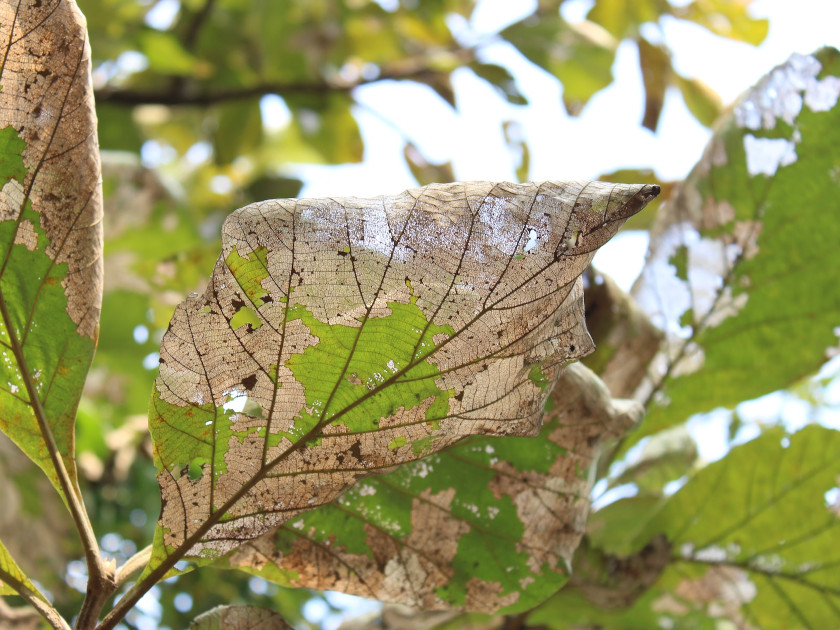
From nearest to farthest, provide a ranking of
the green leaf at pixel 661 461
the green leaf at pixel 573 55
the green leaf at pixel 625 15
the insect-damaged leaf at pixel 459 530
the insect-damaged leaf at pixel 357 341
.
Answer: the insect-damaged leaf at pixel 357 341 → the insect-damaged leaf at pixel 459 530 → the green leaf at pixel 661 461 → the green leaf at pixel 573 55 → the green leaf at pixel 625 15

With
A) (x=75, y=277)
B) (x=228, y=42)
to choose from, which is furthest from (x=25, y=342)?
(x=228, y=42)

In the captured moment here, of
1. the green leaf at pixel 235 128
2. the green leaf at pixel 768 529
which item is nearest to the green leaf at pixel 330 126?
the green leaf at pixel 235 128

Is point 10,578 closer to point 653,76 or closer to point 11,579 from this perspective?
point 11,579

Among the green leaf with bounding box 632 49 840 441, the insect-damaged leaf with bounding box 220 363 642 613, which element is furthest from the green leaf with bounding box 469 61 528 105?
the insect-damaged leaf with bounding box 220 363 642 613

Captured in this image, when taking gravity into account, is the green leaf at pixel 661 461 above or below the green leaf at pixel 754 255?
below

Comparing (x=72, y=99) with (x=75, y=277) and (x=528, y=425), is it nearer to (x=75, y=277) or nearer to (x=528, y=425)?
(x=75, y=277)

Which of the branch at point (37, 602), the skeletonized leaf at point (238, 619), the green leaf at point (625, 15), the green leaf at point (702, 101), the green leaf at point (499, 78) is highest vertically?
the green leaf at point (625, 15)

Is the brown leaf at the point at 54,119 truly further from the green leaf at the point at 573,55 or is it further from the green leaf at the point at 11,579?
the green leaf at the point at 573,55
